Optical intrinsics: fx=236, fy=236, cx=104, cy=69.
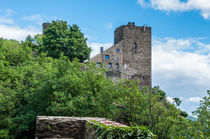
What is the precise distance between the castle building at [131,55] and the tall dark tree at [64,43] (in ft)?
15.5

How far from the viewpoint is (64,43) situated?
96.9ft

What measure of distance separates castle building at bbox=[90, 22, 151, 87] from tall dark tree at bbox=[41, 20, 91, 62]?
472 centimetres

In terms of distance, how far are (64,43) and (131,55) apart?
38.0ft

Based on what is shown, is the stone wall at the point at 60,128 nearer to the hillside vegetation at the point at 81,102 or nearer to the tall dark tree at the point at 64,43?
the hillside vegetation at the point at 81,102

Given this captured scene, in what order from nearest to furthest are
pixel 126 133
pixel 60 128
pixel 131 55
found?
pixel 126 133, pixel 60 128, pixel 131 55

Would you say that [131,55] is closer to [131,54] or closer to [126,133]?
[131,54]

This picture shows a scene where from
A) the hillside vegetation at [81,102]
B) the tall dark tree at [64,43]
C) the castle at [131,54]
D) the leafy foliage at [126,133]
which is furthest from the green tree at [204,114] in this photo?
the castle at [131,54]

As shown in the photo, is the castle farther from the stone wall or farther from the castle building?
the stone wall

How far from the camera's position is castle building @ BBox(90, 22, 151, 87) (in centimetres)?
3522

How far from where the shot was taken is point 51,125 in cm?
675

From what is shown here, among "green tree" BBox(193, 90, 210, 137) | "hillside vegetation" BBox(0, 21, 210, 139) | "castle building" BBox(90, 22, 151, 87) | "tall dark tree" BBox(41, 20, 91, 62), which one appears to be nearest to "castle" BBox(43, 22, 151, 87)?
"castle building" BBox(90, 22, 151, 87)

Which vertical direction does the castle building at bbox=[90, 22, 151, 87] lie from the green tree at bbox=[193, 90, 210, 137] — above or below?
above

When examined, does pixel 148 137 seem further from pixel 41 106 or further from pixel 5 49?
pixel 5 49

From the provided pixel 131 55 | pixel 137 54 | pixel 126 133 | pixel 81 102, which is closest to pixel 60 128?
pixel 126 133
